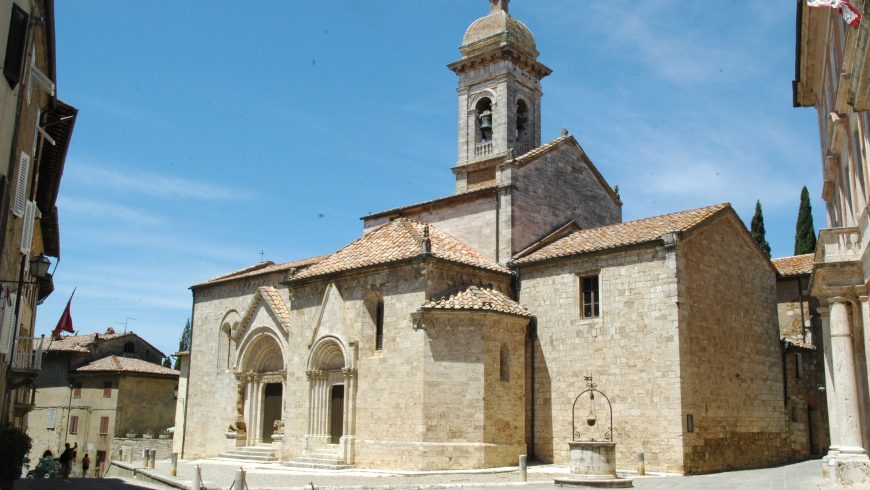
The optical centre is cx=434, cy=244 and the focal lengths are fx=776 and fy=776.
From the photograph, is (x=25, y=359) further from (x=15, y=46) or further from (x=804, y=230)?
(x=804, y=230)

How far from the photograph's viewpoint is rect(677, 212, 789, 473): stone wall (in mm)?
20609

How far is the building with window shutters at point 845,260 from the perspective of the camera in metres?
14.0

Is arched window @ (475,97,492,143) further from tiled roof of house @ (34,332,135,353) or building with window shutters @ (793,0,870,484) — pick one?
tiled roof of house @ (34,332,135,353)

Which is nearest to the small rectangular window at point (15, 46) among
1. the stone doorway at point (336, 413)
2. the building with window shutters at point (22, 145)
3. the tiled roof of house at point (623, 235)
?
the building with window shutters at point (22, 145)

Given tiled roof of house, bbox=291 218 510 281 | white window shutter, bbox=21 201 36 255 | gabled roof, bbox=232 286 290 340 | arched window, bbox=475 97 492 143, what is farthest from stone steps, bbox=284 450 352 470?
arched window, bbox=475 97 492 143

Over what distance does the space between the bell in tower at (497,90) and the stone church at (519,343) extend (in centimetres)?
252

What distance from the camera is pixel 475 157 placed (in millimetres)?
29719

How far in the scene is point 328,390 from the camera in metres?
24.1

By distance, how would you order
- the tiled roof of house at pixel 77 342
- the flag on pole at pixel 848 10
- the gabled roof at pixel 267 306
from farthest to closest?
1. the tiled roof of house at pixel 77 342
2. the gabled roof at pixel 267 306
3. the flag on pole at pixel 848 10

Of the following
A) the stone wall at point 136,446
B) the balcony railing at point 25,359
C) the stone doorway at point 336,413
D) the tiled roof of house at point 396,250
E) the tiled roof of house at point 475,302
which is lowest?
the stone wall at point 136,446

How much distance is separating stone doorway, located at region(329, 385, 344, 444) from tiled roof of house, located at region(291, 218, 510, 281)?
3734 millimetres

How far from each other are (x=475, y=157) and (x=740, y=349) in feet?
39.2

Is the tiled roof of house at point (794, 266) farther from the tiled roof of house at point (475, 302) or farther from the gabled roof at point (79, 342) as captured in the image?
the gabled roof at point (79, 342)

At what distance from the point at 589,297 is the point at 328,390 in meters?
8.49
